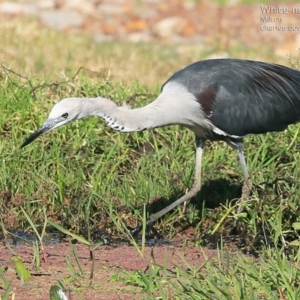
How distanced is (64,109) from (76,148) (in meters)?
1.37

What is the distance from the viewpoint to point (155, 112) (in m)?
5.47

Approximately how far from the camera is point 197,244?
5531mm

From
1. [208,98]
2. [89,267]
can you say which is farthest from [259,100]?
[89,267]

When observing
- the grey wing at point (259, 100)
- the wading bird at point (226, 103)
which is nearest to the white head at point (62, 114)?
the wading bird at point (226, 103)

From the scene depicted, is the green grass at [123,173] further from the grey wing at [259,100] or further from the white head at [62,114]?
the white head at [62,114]

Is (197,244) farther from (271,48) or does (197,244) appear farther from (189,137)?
(271,48)

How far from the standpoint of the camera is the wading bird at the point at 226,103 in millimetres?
5617

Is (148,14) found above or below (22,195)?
above

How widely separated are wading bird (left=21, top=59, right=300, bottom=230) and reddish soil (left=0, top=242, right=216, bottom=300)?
64 centimetres

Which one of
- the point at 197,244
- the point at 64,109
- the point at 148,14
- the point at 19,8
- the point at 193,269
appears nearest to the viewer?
the point at 193,269

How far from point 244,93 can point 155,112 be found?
2.61 feet

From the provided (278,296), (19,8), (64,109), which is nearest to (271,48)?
(19,8)

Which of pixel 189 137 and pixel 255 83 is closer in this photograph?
pixel 255 83

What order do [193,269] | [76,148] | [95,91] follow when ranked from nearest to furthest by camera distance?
[193,269] < [76,148] < [95,91]
